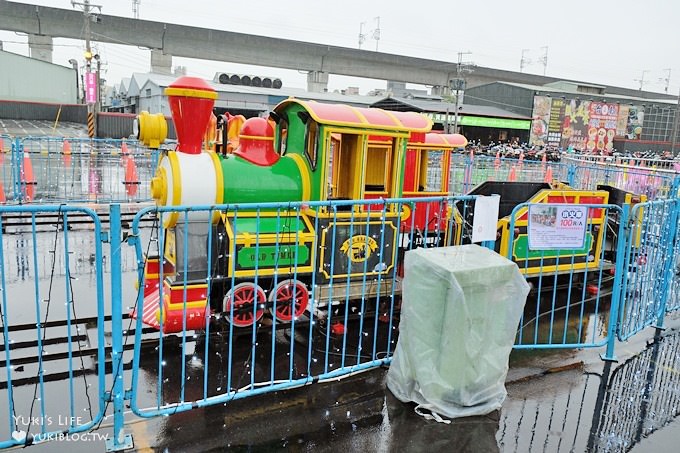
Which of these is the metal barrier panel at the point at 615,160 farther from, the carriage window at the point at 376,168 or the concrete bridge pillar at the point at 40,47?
the concrete bridge pillar at the point at 40,47

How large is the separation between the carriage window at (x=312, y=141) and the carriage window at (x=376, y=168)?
3.67ft

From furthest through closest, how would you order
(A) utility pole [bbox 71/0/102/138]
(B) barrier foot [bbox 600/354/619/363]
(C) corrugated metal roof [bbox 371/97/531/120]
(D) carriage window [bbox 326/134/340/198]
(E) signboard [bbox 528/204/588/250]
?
(C) corrugated metal roof [bbox 371/97/531/120] → (A) utility pole [bbox 71/0/102/138] → (D) carriage window [bbox 326/134/340/198] → (B) barrier foot [bbox 600/354/619/363] → (E) signboard [bbox 528/204/588/250]

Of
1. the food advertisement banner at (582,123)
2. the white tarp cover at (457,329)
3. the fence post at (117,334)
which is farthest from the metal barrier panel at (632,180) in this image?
the food advertisement banner at (582,123)

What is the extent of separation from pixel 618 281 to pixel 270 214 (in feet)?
12.5

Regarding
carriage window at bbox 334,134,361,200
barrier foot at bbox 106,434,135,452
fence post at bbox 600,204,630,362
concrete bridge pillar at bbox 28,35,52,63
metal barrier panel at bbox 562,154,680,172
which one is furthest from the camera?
concrete bridge pillar at bbox 28,35,52,63

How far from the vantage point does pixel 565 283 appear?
870 centimetres

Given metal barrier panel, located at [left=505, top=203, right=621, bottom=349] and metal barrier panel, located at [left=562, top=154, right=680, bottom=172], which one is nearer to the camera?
metal barrier panel, located at [left=505, top=203, right=621, bottom=349]

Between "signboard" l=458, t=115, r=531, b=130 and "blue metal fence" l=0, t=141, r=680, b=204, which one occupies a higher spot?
"signboard" l=458, t=115, r=531, b=130

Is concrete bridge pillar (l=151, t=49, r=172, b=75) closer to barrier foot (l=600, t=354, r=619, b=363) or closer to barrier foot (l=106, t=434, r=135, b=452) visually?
barrier foot (l=600, t=354, r=619, b=363)

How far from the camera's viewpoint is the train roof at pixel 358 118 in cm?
624

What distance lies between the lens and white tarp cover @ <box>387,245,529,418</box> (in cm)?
427

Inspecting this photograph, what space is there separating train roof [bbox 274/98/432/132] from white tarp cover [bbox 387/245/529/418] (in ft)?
7.50

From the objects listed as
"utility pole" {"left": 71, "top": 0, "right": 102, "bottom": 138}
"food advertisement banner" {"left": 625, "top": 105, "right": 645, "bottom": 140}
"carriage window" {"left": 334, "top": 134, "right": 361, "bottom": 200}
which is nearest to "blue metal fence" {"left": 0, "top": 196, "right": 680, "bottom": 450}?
"carriage window" {"left": 334, "top": 134, "right": 361, "bottom": 200}

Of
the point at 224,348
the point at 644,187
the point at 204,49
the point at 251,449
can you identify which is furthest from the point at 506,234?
the point at 204,49
